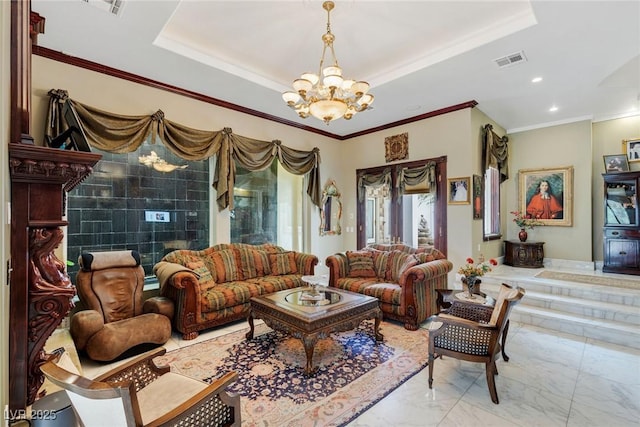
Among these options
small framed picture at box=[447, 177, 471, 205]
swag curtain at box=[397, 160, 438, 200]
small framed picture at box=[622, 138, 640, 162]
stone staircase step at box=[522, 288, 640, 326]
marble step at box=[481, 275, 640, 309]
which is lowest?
stone staircase step at box=[522, 288, 640, 326]

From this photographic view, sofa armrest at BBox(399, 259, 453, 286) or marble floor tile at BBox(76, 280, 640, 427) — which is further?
sofa armrest at BBox(399, 259, 453, 286)

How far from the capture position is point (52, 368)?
1.17 m

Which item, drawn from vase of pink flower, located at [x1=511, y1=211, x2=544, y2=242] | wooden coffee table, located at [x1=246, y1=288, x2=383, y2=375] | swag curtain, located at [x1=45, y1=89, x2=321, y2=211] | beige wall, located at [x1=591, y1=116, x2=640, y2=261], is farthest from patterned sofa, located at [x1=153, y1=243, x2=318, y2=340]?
beige wall, located at [x1=591, y1=116, x2=640, y2=261]

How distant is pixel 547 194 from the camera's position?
244 inches

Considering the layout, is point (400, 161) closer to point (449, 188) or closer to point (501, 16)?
point (449, 188)

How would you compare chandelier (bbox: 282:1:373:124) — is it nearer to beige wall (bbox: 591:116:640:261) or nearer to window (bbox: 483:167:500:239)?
window (bbox: 483:167:500:239)

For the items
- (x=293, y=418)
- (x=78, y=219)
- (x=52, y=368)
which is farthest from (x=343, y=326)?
(x=78, y=219)

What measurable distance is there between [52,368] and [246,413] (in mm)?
1411

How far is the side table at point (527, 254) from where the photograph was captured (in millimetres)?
5891

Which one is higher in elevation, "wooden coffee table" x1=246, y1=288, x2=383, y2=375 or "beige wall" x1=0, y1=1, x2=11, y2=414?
"beige wall" x1=0, y1=1, x2=11, y2=414

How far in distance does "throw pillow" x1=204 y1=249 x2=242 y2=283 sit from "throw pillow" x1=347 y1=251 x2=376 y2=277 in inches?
67.7

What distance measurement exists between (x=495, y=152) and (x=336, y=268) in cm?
395

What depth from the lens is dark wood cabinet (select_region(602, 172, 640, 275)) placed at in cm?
515

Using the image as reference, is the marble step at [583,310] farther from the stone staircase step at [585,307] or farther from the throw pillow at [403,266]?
the throw pillow at [403,266]
